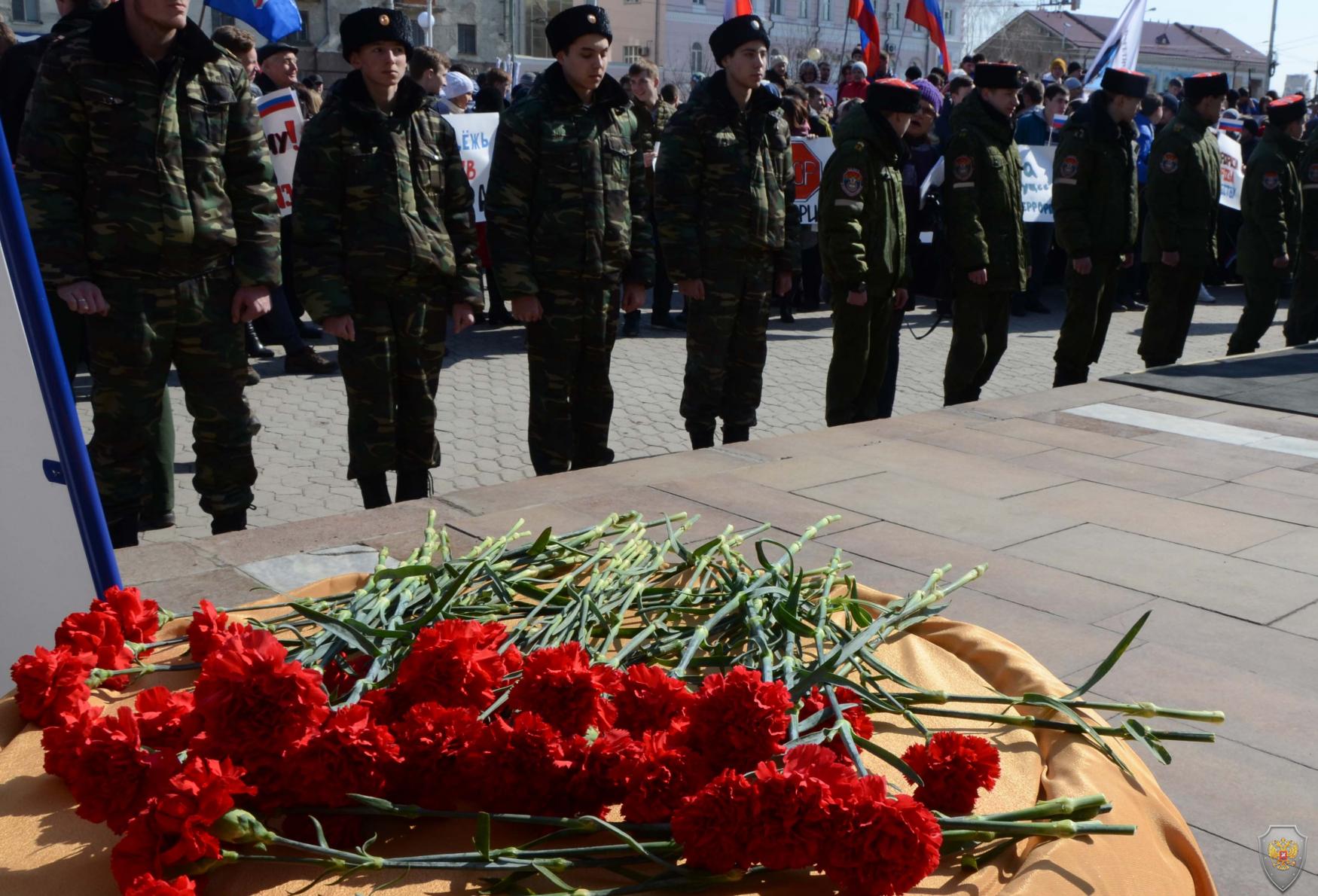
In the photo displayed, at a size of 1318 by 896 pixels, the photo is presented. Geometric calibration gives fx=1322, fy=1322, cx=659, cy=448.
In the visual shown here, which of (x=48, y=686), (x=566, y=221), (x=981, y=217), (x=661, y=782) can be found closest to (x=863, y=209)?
(x=981, y=217)

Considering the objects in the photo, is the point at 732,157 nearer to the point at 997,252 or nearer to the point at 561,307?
the point at 561,307

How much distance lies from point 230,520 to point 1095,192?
5222 millimetres

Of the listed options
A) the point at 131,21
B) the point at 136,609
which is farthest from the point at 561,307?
the point at 136,609

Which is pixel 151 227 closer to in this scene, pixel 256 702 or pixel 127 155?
pixel 127 155

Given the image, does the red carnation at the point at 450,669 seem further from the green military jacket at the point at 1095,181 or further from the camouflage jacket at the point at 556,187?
the green military jacket at the point at 1095,181

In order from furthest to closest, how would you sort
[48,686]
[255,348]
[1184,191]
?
[255,348] → [1184,191] → [48,686]

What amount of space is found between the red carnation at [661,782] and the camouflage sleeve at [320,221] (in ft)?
11.4

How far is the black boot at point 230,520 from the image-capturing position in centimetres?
455

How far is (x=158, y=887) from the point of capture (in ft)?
3.81

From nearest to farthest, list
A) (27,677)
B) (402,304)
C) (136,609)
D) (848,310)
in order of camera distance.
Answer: (27,677) → (136,609) → (402,304) → (848,310)

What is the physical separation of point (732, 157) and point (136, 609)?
416cm

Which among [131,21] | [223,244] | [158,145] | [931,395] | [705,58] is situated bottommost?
[931,395]

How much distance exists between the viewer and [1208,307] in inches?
515

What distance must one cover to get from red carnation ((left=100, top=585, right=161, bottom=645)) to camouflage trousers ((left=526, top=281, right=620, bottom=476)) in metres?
3.34
